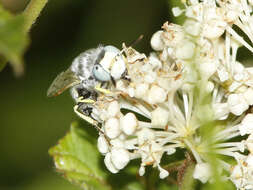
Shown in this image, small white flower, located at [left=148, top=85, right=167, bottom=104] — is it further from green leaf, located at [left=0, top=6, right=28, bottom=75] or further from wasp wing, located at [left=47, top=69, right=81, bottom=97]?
green leaf, located at [left=0, top=6, right=28, bottom=75]

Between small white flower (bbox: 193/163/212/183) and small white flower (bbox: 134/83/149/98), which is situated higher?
small white flower (bbox: 134/83/149/98)

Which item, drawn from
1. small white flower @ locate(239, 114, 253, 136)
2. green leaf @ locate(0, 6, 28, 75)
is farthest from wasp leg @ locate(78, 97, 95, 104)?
green leaf @ locate(0, 6, 28, 75)

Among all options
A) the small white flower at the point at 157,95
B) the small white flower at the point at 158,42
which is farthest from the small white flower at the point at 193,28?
the small white flower at the point at 157,95

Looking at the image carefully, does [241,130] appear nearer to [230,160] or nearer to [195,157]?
[195,157]

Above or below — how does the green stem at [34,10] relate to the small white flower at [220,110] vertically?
above

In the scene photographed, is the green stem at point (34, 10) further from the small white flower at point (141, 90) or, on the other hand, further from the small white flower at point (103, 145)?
the small white flower at point (103, 145)

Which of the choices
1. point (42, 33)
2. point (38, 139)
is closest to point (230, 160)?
point (38, 139)

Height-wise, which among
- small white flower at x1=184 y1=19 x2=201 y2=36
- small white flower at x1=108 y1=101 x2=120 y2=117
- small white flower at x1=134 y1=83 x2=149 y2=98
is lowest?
small white flower at x1=108 y1=101 x2=120 y2=117
